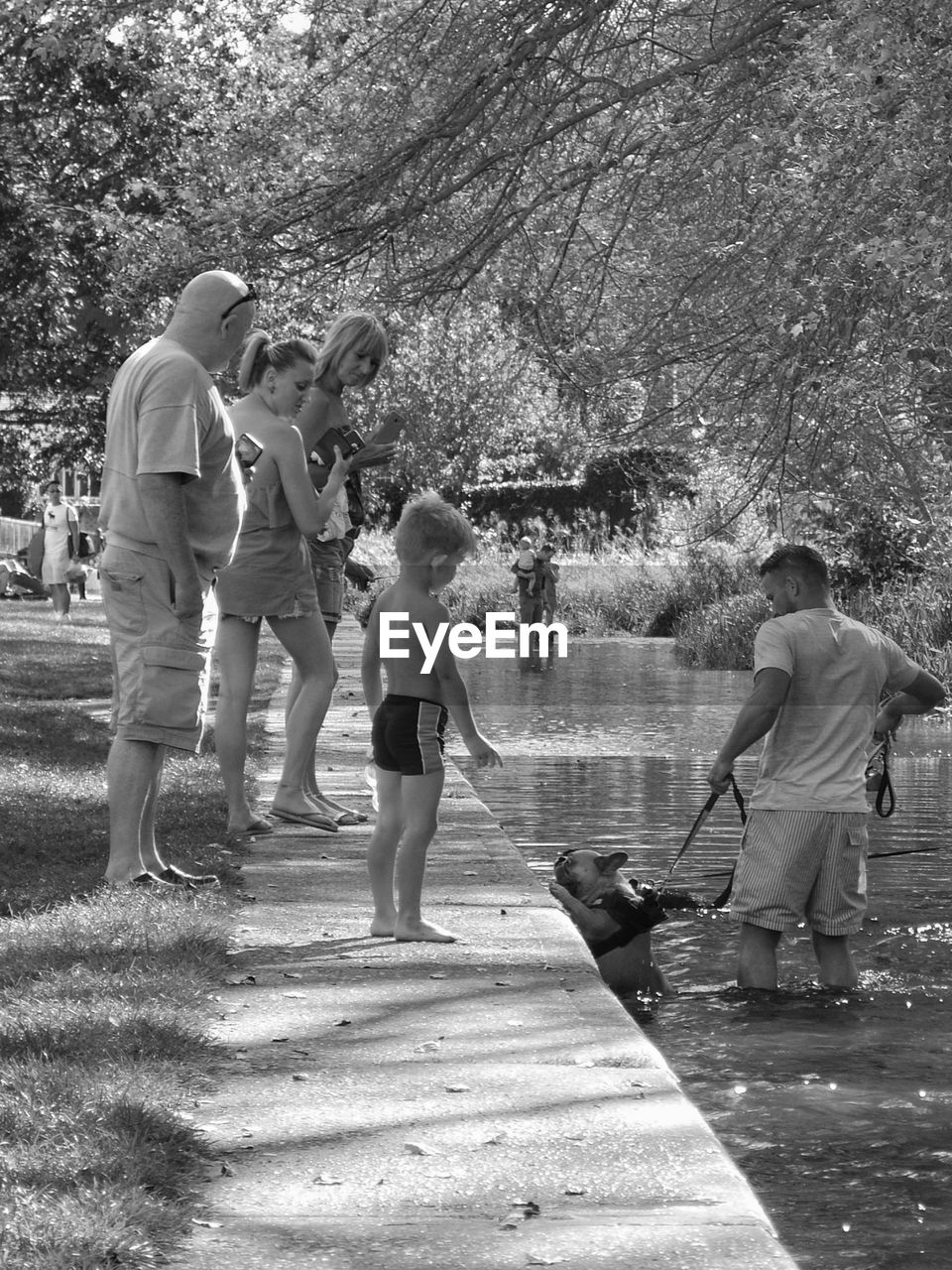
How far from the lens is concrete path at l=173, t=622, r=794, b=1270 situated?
323 cm

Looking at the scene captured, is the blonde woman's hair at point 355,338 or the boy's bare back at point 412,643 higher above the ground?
the blonde woman's hair at point 355,338

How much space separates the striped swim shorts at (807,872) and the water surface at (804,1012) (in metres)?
0.29

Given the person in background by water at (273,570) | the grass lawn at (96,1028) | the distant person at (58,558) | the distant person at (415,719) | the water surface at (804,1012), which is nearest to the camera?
the grass lawn at (96,1028)

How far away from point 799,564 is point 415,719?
1.61 metres

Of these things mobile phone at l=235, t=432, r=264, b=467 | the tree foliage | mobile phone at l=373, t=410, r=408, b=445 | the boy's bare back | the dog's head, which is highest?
the tree foliage

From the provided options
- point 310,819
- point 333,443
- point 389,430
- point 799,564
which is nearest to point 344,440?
point 333,443

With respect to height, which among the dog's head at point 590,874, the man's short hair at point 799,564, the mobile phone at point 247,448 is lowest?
the dog's head at point 590,874

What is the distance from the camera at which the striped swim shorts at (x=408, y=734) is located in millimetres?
5664

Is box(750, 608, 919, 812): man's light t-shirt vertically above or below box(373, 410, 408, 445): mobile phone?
below

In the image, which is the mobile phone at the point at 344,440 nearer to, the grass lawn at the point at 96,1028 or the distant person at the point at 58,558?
the grass lawn at the point at 96,1028

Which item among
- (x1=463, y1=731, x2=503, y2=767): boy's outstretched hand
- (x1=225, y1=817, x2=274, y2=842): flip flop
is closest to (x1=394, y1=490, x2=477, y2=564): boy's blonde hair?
(x1=463, y1=731, x2=503, y2=767): boy's outstretched hand

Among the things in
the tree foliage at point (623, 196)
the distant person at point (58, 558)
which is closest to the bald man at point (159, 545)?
the tree foliage at point (623, 196)

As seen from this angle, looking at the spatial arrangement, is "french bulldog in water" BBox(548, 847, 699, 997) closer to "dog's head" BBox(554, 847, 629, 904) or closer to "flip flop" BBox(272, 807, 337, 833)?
"dog's head" BBox(554, 847, 629, 904)

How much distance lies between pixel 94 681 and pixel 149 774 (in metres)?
9.51
